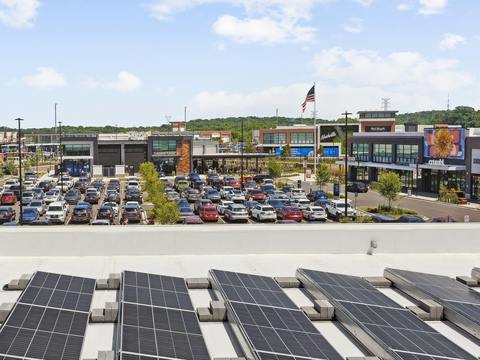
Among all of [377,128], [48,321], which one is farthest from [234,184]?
[377,128]

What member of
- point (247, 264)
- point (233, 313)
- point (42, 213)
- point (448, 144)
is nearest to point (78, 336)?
point (233, 313)

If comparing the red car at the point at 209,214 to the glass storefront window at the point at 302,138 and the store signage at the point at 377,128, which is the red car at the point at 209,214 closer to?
the store signage at the point at 377,128

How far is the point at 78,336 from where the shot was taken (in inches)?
294

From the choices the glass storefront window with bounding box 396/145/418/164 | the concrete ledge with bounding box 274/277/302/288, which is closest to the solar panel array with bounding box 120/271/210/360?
the concrete ledge with bounding box 274/277/302/288

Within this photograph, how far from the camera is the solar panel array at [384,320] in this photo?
23.6 ft

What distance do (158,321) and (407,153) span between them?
61.9 metres

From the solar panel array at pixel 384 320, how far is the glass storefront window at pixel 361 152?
6688 cm

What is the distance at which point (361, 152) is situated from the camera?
254ft

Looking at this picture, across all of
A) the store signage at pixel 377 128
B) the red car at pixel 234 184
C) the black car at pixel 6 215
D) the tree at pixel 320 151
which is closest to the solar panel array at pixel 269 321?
the black car at pixel 6 215

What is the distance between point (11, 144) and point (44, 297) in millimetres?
186246

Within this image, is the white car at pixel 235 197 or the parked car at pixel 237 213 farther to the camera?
the white car at pixel 235 197

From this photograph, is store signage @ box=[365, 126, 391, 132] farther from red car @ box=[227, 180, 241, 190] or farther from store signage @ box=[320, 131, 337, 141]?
red car @ box=[227, 180, 241, 190]

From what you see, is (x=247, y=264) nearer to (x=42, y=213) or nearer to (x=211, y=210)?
(x=211, y=210)

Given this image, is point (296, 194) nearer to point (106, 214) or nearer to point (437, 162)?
point (437, 162)
